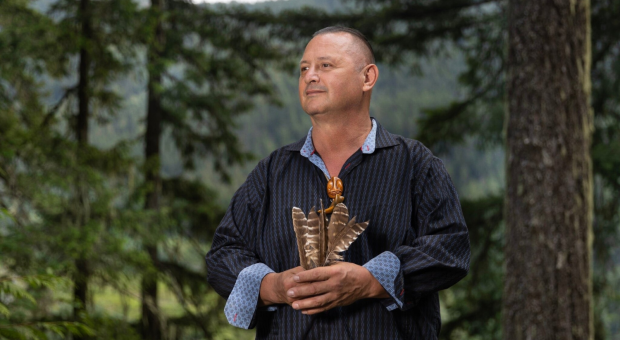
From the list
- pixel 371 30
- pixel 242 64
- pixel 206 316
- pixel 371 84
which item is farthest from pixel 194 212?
pixel 371 84

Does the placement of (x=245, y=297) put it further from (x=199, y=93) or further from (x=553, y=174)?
(x=199, y=93)

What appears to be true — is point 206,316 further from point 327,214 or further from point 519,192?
point 327,214

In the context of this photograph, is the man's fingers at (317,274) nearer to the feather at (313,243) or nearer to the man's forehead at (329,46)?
the feather at (313,243)

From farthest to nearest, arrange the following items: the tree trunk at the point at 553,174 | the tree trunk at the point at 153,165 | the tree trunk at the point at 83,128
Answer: the tree trunk at the point at 153,165 → the tree trunk at the point at 83,128 → the tree trunk at the point at 553,174

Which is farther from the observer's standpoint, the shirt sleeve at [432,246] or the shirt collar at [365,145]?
the shirt collar at [365,145]

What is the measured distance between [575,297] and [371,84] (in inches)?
118

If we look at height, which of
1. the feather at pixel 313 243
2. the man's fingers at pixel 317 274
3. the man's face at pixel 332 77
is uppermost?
the man's face at pixel 332 77

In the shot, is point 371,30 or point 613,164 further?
point 371,30

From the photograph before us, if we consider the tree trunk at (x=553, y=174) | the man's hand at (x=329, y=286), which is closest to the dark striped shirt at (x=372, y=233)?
the man's hand at (x=329, y=286)

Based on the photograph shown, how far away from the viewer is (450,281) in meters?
1.65

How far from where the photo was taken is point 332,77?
175 centimetres

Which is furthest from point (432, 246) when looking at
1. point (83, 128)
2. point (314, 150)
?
point (83, 128)

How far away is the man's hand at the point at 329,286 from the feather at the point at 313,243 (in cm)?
6

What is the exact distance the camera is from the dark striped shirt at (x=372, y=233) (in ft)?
5.41
